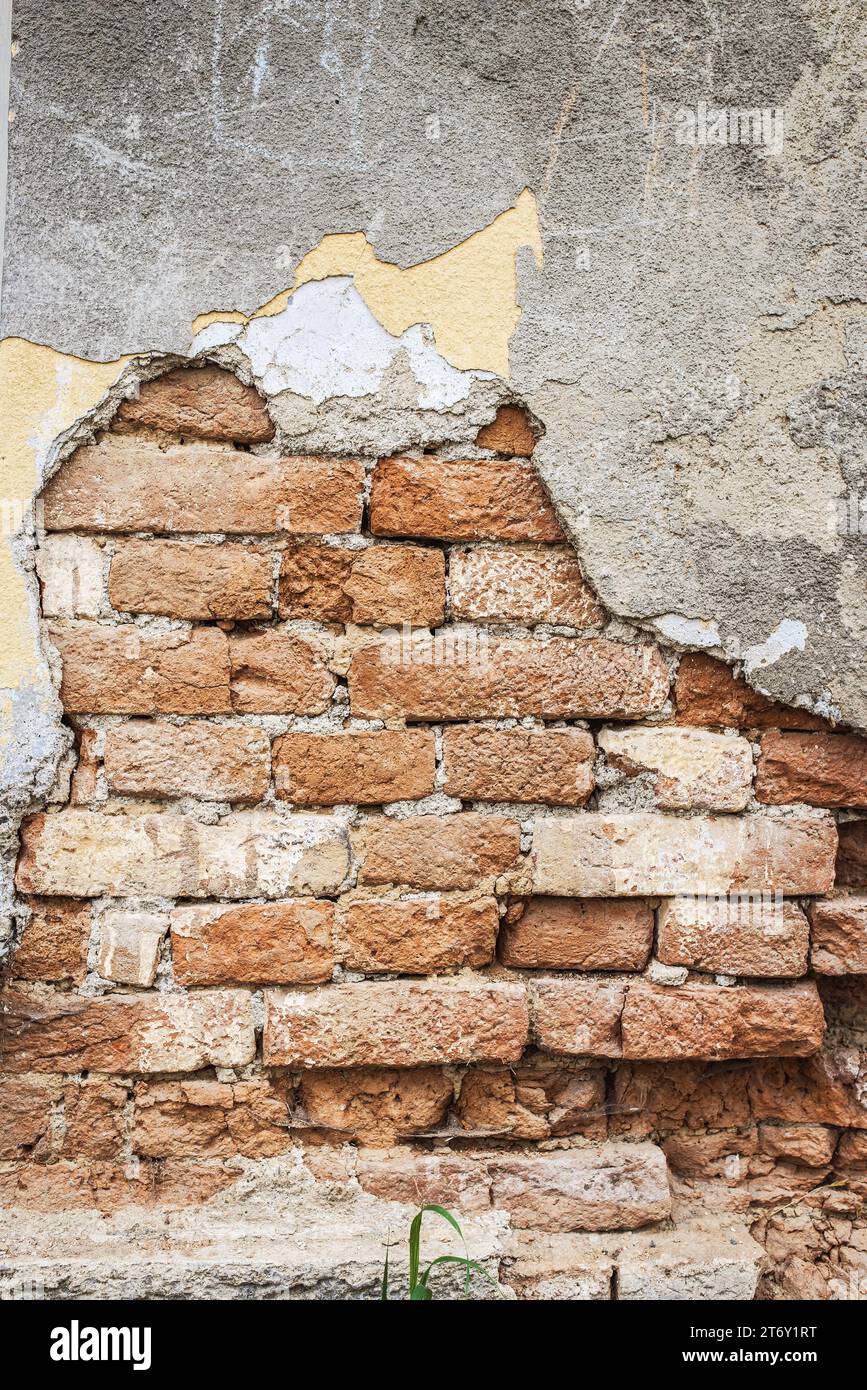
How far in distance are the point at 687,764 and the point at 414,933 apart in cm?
46

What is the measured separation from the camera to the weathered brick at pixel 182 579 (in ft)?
4.68

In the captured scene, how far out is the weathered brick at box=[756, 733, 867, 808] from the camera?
1471 millimetres

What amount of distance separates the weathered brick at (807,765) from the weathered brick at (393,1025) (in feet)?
1.59

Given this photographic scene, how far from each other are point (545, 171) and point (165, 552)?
2.45ft

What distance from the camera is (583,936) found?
4.83ft

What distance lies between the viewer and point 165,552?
4.68 ft

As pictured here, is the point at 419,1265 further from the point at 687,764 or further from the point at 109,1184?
the point at 687,764

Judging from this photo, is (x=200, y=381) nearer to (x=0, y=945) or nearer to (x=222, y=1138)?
(x=0, y=945)

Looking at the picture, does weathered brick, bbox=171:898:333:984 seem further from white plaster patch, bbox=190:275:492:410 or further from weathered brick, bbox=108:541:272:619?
white plaster patch, bbox=190:275:492:410

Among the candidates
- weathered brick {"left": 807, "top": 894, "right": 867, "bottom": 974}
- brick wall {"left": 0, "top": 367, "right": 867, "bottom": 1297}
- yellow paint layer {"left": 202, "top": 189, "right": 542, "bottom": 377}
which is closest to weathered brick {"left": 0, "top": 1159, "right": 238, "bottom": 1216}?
brick wall {"left": 0, "top": 367, "right": 867, "bottom": 1297}

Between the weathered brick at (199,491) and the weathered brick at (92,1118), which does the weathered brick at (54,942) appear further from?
the weathered brick at (199,491)

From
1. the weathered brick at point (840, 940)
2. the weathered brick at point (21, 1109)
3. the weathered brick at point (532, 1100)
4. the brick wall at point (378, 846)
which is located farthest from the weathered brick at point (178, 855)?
the weathered brick at point (840, 940)

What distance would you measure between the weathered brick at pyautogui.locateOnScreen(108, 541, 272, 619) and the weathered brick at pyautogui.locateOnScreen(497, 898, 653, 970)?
603 millimetres

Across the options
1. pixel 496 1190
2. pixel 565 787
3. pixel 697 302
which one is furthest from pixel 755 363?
pixel 496 1190
